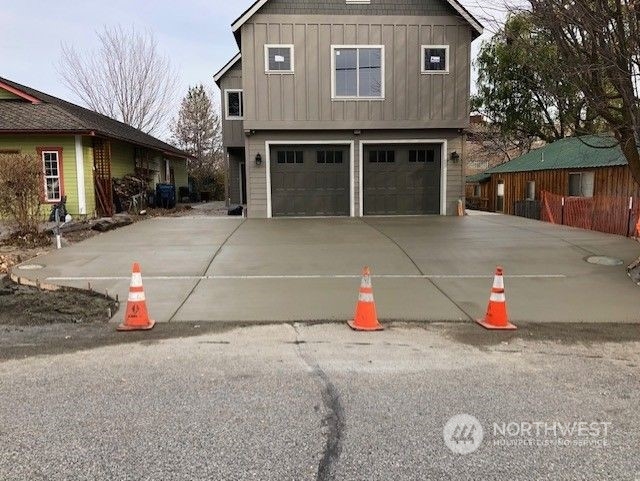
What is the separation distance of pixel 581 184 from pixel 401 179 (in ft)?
21.5

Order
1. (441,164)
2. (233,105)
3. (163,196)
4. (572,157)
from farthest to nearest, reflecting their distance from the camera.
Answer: (233,105), (163,196), (572,157), (441,164)

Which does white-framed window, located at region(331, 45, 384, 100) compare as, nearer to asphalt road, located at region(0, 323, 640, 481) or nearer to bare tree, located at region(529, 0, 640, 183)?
bare tree, located at region(529, 0, 640, 183)

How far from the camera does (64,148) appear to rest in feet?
58.0

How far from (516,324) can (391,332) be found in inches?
62.7

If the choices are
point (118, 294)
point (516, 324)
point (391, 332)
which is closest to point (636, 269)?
point (516, 324)

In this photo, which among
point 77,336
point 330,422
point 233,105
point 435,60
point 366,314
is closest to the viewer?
point 330,422

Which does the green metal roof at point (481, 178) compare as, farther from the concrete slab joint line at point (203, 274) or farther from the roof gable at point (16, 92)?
the roof gable at point (16, 92)

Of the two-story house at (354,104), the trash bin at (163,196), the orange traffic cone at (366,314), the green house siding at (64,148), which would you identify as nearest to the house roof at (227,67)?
the trash bin at (163,196)

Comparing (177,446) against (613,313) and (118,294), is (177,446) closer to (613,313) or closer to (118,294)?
(118,294)

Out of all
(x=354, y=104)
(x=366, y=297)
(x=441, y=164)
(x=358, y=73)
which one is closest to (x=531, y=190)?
(x=441, y=164)

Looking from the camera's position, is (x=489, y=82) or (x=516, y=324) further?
(x=489, y=82)

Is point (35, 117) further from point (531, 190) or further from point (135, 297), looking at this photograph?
point (531, 190)

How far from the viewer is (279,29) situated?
17422 millimetres

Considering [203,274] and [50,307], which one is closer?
[50,307]
